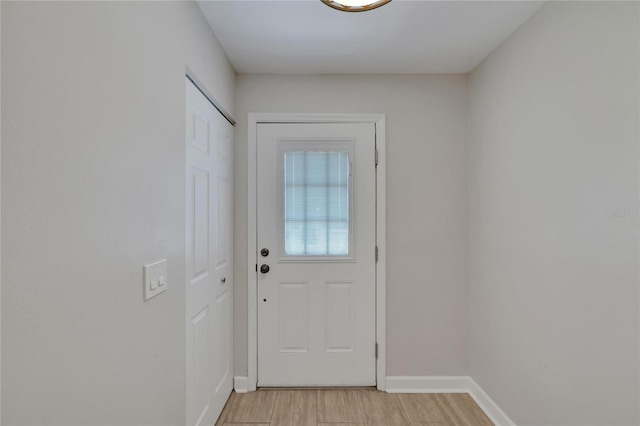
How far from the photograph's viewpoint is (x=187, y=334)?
1.40 meters

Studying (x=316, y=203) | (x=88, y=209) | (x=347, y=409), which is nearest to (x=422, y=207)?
(x=316, y=203)

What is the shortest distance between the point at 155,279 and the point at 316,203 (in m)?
1.32

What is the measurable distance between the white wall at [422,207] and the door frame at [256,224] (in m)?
0.05

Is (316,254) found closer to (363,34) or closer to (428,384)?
(428,384)

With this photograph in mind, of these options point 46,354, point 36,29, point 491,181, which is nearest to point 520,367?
point 491,181

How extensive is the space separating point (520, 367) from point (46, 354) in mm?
2125

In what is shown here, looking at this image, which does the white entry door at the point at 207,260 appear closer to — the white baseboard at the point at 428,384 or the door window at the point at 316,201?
the door window at the point at 316,201

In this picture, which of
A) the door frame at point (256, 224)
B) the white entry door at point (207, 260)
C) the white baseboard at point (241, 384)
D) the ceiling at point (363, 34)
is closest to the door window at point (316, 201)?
the door frame at point (256, 224)

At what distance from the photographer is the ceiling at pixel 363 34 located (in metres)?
1.54

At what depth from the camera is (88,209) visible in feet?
2.48

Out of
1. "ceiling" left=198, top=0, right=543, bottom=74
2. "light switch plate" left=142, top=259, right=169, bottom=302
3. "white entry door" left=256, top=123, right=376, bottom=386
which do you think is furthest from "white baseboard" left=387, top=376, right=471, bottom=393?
"ceiling" left=198, top=0, right=543, bottom=74

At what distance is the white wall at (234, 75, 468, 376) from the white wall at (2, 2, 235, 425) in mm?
1394

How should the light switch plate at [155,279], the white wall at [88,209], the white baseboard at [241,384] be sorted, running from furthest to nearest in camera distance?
the white baseboard at [241,384] → the light switch plate at [155,279] → the white wall at [88,209]

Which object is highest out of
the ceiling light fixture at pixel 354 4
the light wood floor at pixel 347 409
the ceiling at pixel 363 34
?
the ceiling at pixel 363 34
